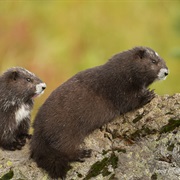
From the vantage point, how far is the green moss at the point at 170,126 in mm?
6168

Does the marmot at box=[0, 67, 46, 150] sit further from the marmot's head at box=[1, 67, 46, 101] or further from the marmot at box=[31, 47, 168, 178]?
the marmot at box=[31, 47, 168, 178]

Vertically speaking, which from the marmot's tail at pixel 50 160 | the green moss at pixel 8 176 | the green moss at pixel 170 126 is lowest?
the green moss at pixel 8 176

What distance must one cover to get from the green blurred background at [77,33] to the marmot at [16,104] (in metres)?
2.60

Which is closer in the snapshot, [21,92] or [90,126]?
[90,126]

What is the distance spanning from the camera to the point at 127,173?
19.7 ft

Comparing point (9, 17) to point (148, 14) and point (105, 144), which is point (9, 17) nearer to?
point (148, 14)

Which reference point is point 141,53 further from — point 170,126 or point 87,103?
point 170,126

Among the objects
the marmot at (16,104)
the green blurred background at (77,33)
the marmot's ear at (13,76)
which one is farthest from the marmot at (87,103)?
the green blurred background at (77,33)

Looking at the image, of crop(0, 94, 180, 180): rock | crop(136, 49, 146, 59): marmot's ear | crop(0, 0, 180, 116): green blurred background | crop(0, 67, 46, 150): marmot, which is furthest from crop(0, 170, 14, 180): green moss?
crop(0, 0, 180, 116): green blurred background

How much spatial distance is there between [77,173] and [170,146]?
80 centimetres

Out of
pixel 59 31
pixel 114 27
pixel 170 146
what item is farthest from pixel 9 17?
pixel 170 146

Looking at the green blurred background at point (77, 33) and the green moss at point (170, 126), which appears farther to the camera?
the green blurred background at point (77, 33)

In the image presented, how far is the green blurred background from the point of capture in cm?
1013

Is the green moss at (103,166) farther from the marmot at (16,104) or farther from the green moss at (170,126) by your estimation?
the marmot at (16,104)
